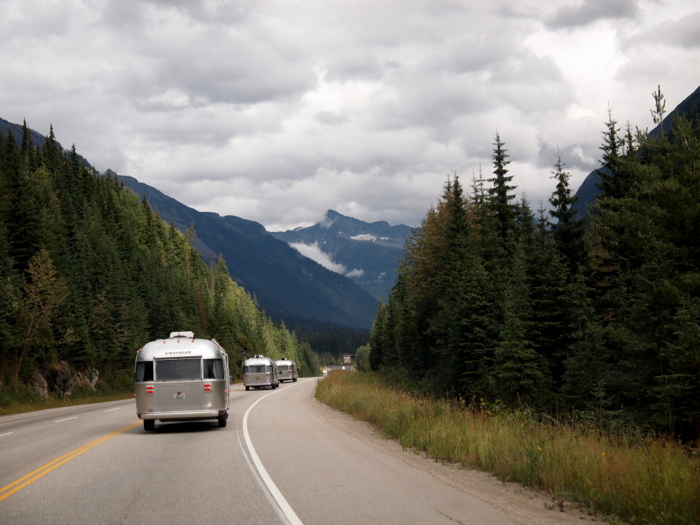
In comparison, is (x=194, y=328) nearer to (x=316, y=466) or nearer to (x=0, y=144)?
(x=0, y=144)

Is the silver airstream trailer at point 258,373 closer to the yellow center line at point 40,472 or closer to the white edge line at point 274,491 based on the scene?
the yellow center line at point 40,472

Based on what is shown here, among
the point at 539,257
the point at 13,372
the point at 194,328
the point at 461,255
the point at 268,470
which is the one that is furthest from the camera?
the point at 194,328

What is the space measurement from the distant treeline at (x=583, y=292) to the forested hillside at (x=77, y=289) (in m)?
28.6

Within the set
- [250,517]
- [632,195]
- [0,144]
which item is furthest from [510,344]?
[0,144]

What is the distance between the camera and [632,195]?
38281 mm

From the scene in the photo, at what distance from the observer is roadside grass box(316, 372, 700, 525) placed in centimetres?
688

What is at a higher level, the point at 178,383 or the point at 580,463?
the point at 178,383

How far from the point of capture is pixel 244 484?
9219 millimetres

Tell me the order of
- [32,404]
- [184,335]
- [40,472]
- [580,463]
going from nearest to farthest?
[580,463] < [40,472] < [184,335] < [32,404]

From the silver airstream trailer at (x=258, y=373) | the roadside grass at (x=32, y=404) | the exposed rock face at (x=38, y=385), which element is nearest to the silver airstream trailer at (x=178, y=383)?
the roadside grass at (x=32, y=404)

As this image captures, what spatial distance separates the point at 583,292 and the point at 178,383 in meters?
23.8

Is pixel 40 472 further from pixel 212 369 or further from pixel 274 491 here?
pixel 212 369

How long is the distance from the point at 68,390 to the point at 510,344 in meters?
36.3

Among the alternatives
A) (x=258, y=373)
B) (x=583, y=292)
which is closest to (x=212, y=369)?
(x=583, y=292)
